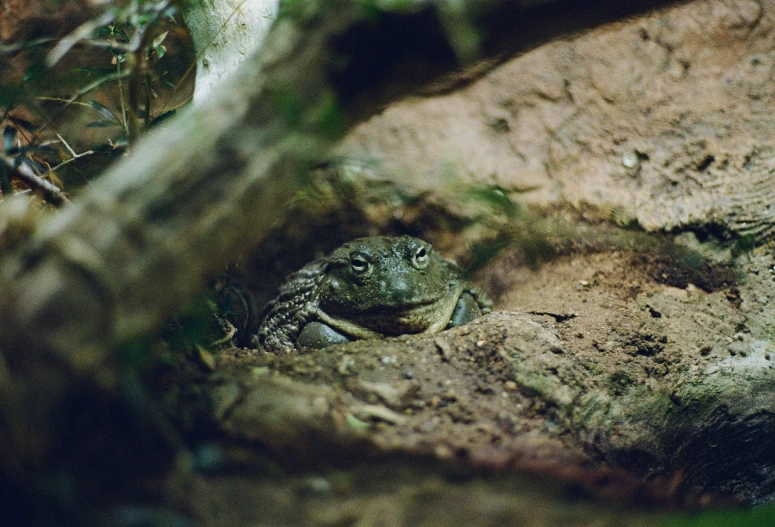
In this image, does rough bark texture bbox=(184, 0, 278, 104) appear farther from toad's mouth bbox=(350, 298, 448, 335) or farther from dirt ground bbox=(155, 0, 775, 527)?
toad's mouth bbox=(350, 298, 448, 335)

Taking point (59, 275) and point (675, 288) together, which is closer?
point (59, 275)

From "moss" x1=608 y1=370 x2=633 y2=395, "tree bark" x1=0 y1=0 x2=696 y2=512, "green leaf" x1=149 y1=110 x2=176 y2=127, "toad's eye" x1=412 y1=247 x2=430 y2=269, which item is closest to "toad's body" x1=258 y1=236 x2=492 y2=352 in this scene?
"toad's eye" x1=412 y1=247 x2=430 y2=269

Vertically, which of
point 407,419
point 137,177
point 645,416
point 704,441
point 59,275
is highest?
point 137,177

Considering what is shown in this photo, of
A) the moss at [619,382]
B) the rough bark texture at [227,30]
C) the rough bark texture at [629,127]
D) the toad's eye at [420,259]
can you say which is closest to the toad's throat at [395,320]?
the toad's eye at [420,259]

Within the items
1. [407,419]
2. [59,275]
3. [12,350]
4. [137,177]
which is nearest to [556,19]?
[137,177]

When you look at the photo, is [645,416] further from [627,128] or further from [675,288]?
[627,128]

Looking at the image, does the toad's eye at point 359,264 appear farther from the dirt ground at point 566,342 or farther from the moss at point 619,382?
the moss at point 619,382
